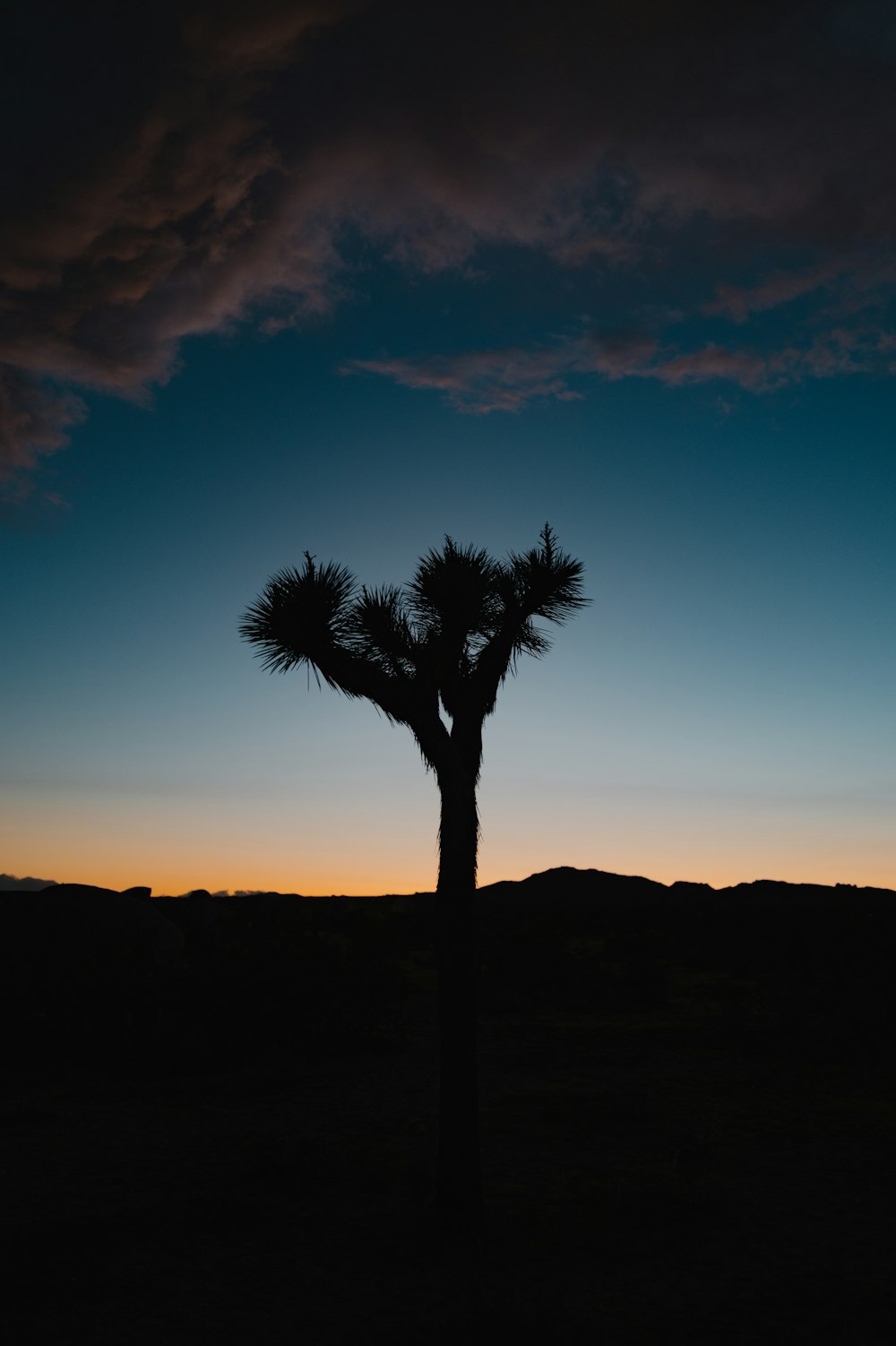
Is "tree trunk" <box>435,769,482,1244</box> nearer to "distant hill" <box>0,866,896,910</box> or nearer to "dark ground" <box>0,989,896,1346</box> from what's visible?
"dark ground" <box>0,989,896,1346</box>

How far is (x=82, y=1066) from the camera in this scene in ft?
46.3

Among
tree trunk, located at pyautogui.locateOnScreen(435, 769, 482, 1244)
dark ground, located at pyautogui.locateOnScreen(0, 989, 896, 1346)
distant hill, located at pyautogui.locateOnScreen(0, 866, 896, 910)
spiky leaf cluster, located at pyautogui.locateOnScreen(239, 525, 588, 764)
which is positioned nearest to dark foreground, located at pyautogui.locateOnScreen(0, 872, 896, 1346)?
dark ground, located at pyautogui.locateOnScreen(0, 989, 896, 1346)

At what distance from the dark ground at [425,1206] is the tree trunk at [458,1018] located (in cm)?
38

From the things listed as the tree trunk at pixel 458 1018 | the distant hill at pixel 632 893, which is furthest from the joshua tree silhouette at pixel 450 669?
the distant hill at pixel 632 893

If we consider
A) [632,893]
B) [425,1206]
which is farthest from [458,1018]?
[632,893]

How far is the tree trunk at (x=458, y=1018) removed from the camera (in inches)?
287

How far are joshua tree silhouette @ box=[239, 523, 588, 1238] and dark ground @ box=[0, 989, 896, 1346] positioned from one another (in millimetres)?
1056

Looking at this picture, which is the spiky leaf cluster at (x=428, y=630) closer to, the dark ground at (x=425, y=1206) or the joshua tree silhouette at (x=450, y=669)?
the joshua tree silhouette at (x=450, y=669)

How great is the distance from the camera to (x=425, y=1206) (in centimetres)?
787

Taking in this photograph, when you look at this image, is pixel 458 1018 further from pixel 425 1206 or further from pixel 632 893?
pixel 632 893

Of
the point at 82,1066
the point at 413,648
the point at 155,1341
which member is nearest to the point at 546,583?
the point at 413,648

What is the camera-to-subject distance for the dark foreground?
5926mm

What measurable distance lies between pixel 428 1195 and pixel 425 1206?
9.5 inches

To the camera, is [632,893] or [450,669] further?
[632,893]
